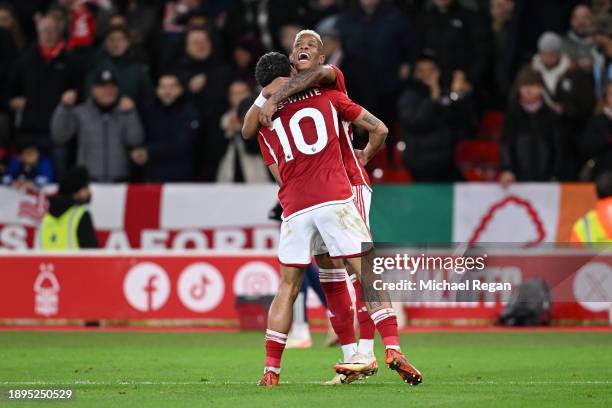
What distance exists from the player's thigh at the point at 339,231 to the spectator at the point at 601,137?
28.7ft

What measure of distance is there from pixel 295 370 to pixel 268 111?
268 centimetres

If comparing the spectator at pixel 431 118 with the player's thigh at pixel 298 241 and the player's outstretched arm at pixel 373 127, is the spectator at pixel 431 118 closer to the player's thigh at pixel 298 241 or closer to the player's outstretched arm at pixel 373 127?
Result: the player's outstretched arm at pixel 373 127

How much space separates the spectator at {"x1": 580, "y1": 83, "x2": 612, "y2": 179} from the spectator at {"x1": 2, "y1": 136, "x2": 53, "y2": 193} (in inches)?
286

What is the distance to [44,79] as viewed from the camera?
20.0 m

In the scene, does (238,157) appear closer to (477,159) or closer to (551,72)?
(477,159)

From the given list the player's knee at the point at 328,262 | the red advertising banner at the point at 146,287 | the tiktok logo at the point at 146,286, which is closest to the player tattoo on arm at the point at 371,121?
the player's knee at the point at 328,262

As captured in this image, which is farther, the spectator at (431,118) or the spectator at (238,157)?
the spectator at (238,157)

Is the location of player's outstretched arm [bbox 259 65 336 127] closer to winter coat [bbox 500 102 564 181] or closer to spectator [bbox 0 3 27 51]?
winter coat [bbox 500 102 564 181]

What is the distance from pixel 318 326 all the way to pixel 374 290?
22.7 ft

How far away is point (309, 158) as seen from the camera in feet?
33.5

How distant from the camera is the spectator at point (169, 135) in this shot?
757 inches

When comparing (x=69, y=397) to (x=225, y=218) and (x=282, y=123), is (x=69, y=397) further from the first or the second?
(x=225, y=218)

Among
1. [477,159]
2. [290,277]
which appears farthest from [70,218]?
[290,277]

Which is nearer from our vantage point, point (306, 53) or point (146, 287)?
point (306, 53)
